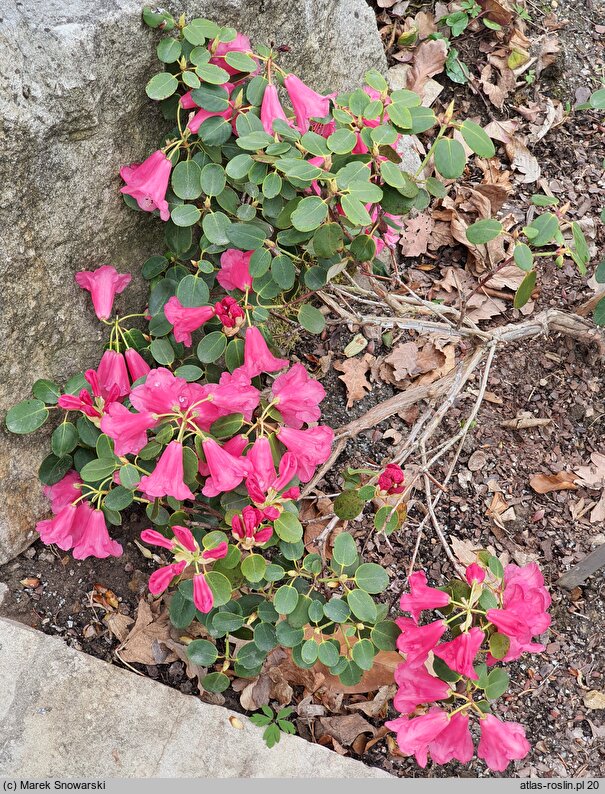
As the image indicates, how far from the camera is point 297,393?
5.57ft

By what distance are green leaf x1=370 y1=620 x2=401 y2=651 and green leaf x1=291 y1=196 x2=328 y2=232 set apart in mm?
852

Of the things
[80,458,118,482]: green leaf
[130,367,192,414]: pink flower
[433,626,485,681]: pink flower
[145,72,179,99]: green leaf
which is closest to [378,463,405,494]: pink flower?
[433,626,485,681]: pink flower

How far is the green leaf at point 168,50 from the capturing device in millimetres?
1719

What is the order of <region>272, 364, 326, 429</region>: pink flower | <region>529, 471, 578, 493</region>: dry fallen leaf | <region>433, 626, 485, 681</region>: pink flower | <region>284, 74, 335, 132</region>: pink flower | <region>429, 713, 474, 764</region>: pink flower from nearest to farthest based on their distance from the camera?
<region>433, 626, 485, 681</region>: pink flower, <region>429, 713, 474, 764</region>: pink flower, <region>272, 364, 326, 429</region>: pink flower, <region>284, 74, 335, 132</region>: pink flower, <region>529, 471, 578, 493</region>: dry fallen leaf

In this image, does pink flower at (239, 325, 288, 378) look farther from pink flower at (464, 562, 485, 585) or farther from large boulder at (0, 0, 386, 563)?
pink flower at (464, 562, 485, 585)

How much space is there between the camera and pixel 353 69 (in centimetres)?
237

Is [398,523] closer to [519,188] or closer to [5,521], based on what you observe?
[5,521]

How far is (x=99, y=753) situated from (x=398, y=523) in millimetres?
856

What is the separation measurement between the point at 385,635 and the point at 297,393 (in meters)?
0.55

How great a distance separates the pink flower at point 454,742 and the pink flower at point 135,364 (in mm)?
1017

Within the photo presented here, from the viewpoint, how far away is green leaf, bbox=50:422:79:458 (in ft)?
6.04

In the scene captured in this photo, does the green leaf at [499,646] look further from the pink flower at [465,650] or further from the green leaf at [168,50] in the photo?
the green leaf at [168,50]

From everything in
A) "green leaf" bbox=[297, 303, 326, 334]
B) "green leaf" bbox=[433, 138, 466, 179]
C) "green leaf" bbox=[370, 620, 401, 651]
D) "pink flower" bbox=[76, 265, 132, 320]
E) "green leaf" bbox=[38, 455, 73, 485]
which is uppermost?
"green leaf" bbox=[433, 138, 466, 179]

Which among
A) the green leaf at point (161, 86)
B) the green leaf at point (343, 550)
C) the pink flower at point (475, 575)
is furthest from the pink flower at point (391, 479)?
the green leaf at point (161, 86)
